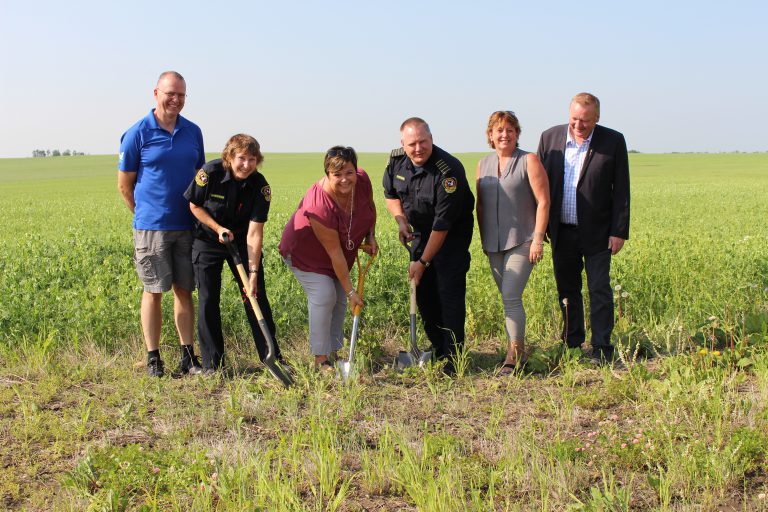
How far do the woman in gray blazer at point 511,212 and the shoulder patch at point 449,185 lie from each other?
0.95 ft

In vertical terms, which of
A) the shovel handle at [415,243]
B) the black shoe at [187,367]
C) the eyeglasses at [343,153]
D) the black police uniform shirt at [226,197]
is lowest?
the black shoe at [187,367]

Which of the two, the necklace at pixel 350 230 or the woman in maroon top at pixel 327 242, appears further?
the necklace at pixel 350 230

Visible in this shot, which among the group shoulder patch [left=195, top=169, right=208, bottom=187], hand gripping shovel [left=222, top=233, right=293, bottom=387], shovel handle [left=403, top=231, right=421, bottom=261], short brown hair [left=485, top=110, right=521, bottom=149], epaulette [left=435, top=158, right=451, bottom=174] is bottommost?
hand gripping shovel [left=222, top=233, right=293, bottom=387]

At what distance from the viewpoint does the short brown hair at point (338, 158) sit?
4.64 m

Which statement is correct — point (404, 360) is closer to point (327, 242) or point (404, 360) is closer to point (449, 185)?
point (327, 242)

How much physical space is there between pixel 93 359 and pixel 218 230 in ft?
4.96

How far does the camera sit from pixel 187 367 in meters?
5.40

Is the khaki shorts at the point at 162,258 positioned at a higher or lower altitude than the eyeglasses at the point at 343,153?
lower

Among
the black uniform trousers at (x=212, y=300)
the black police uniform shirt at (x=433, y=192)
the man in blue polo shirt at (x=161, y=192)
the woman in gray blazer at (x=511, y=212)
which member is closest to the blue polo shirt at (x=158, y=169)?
the man in blue polo shirt at (x=161, y=192)

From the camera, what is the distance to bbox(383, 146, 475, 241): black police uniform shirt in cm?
488

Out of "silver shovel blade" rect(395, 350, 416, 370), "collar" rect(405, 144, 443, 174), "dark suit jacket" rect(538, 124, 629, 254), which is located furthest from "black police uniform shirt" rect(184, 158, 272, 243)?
"dark suit jacket" rect(538, 124, 629, 254)

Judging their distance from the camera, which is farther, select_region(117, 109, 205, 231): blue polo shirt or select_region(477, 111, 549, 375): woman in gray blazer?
select_region(117, 109, 205, 231): blue polo shirt

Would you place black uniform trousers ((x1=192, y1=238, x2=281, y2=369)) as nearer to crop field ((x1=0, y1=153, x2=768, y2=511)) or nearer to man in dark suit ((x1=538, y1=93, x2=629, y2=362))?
crop field ((x1=0, y1=153, x2=768, y2=511))

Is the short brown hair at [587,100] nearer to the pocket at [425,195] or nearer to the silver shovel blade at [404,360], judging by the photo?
the pocket at [425,195]
